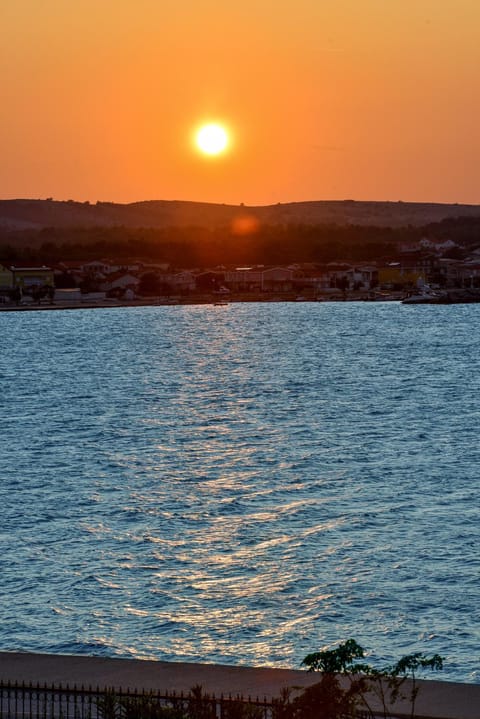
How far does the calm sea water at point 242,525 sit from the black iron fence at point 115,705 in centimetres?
622

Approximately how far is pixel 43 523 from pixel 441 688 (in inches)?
769

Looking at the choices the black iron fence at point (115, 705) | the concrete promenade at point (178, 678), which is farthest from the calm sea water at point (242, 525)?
the black iron fence at point (115, 705)

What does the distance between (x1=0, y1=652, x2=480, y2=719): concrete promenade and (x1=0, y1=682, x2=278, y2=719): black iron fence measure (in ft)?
2.13

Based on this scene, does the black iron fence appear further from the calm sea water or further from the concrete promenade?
the calm sea water

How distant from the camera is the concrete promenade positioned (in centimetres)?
1948

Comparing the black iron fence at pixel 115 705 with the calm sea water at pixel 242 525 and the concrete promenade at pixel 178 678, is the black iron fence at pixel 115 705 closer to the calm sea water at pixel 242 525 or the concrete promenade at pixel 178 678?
the concrete promenade at pixel 178 678

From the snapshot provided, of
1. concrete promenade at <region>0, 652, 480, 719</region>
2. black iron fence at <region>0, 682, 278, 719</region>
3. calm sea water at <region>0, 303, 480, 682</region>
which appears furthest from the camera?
calm sea water at <region>0, 303, 480, 682</region>

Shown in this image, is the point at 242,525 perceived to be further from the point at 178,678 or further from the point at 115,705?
the point at 115,705

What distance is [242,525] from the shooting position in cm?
3719

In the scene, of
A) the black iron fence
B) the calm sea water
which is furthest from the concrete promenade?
the calm sea water

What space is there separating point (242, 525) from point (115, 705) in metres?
18.9

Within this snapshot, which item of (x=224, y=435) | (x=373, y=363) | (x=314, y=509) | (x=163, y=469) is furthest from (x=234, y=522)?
(x=373, y=363)

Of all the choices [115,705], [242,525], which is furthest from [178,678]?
[242,525]

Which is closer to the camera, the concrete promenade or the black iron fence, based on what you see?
the black iron fence
